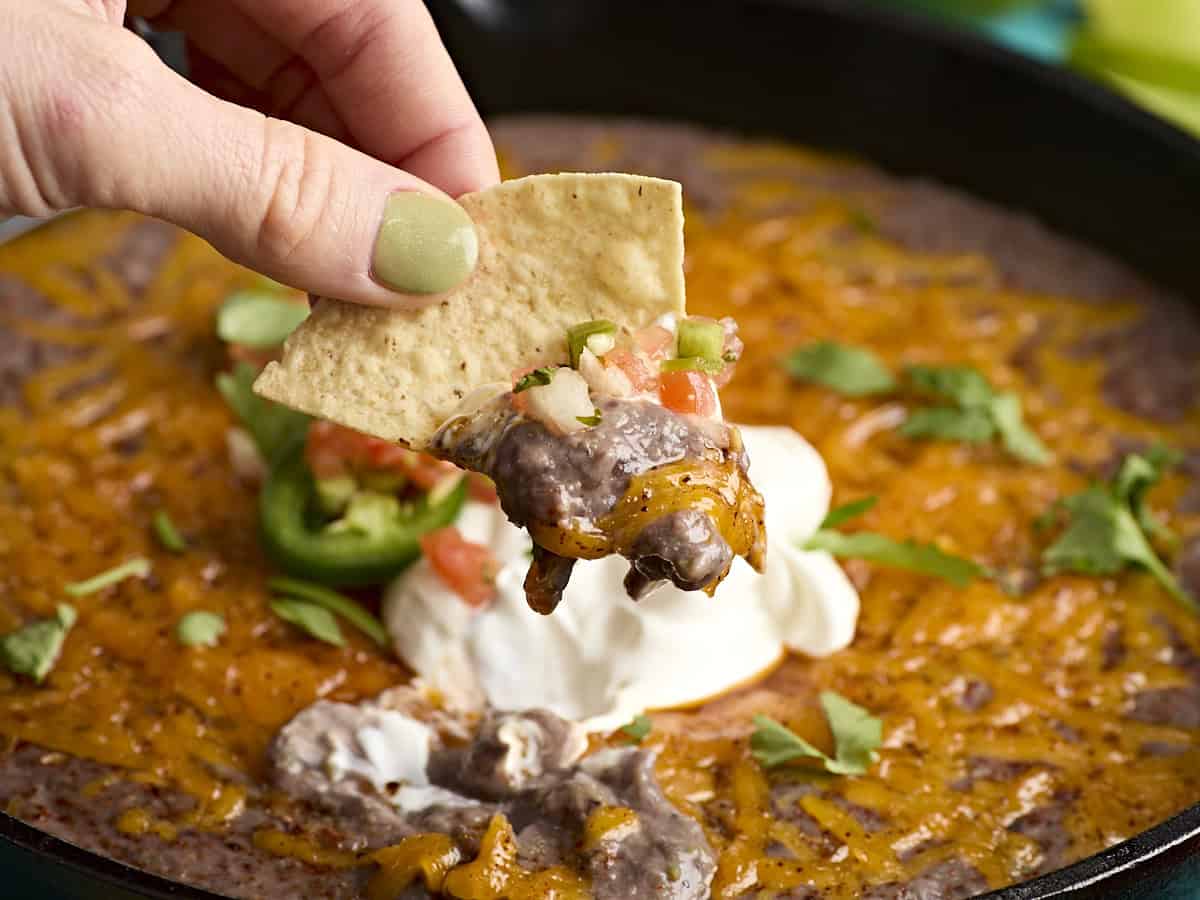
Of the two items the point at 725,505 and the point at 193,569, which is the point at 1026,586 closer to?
the point at 725,505

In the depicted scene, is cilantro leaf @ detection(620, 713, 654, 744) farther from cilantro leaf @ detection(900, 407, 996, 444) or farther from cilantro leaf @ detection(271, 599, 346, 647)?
cilantro leaf @ detection(900, 407, 996, 444)

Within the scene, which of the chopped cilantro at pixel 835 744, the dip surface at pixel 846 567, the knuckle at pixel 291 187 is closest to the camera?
the knuckle at pixel 291 187

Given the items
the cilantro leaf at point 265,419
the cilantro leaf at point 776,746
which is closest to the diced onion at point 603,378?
the cilantro leaf at point 776,746

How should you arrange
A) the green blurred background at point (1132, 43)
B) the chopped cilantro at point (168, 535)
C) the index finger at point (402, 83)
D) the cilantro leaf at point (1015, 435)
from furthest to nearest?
the green blurred background at point (1132, 43), the cilantro leaf at point (1015, 435), the chopped cilantro at point (168, 535), the index finger at point (402, 83)

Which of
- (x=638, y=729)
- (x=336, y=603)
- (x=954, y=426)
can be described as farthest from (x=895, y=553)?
(x=336, y=603)

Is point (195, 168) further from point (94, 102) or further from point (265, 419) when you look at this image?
point (265, 419)

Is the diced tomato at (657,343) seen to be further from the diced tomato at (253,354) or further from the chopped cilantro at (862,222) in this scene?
the chopped cilantro at (862,222)

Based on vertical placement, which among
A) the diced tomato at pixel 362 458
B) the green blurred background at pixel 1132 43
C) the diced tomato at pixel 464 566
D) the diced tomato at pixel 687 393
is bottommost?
the green blurred background at pixel 1132 43

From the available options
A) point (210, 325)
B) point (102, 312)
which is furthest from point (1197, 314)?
point (102, 312)
